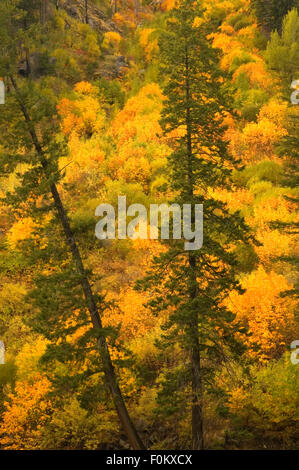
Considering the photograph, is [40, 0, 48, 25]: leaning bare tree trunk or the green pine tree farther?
[40, 0, 48, 25]: leaning bare tree trunk

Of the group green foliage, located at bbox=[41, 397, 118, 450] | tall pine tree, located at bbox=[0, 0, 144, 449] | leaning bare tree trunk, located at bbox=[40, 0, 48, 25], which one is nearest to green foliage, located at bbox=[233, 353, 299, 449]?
green foliage, located at bbox=[41, 397, 118, 450]

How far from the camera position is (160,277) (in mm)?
11070

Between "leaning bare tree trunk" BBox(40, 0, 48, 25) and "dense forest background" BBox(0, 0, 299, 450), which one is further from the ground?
"leaning bare tree trunk" BBox(40, 0, 48, 25)

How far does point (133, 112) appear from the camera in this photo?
140 feet

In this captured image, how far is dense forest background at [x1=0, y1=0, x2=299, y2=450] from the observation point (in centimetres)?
1095

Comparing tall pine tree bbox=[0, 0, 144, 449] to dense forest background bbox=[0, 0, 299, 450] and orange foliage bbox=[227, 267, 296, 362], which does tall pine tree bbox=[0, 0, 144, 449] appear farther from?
orange foliage bbox=[227, 267, 296, 362]

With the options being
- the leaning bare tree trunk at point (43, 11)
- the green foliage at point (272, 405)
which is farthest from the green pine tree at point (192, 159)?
the leaning bare tree trunk at point (43, 11)

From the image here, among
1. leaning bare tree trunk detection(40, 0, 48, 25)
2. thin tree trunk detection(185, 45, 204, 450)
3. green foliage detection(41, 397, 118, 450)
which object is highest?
leaning bare tree trunk detection(40, 0, 48, 25)

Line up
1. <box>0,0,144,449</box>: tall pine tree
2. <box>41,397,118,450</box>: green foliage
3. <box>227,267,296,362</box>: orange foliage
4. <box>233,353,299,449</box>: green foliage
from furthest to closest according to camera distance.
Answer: <box>227,267,296,362</box>: orange foliage
<box>41,397,118,450</box>: green foliage
<box>233,353,299,449</box>: green foliage
<box>0,0,144,449</box>: tall pine tree

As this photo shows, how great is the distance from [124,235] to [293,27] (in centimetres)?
2906

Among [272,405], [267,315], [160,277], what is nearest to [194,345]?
[160,277]

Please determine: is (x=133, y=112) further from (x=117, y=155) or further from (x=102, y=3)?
(x=102, y=3)

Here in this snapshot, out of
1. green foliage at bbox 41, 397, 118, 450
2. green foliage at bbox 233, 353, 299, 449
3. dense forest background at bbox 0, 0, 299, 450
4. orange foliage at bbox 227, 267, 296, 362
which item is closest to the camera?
dense forest background at bbox 0, 0, 299, 450
